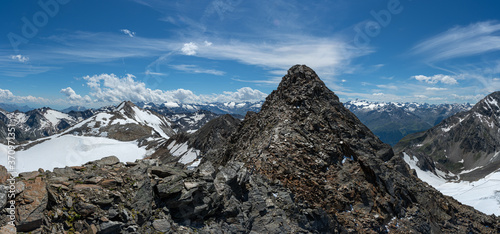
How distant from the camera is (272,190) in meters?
19.0

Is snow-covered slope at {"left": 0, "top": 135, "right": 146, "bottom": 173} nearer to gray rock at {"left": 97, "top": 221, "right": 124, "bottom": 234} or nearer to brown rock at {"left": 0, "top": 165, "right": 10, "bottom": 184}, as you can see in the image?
brown rock at {"left": 0, "top": 165, "right": 10, "bottom": 184}

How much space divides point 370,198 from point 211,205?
1515cm

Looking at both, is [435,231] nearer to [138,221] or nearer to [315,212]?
[315,212]

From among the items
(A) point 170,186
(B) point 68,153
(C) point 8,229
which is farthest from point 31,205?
(B) point 68,153

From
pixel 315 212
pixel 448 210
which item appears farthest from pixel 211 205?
pixel 448 210

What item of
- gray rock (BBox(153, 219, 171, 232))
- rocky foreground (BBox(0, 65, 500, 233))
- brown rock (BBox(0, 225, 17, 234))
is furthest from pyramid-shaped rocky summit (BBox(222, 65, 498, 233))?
brown rock (BBox(0, 225, 17, 234))

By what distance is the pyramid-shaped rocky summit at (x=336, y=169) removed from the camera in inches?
802

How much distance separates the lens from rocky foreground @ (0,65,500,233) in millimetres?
10953

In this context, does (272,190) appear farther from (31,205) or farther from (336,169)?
(31,205)

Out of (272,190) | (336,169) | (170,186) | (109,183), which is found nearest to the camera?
(109,183)

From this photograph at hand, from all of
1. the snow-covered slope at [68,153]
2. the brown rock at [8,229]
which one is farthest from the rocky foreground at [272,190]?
the snow-covered slope at [68,153]

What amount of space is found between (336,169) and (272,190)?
7928mm

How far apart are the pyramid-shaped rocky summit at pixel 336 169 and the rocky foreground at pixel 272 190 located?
0.11m

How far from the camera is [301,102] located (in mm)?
29234
